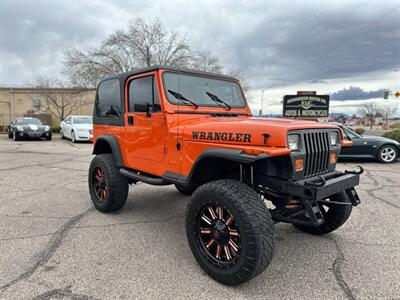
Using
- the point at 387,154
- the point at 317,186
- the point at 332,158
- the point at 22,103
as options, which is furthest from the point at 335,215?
the point at 22,103

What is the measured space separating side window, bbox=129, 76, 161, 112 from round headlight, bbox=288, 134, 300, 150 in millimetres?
1613

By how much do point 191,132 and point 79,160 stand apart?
311 inches

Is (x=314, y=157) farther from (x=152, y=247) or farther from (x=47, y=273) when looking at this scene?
(x=47, y=273)

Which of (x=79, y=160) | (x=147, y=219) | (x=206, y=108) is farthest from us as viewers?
(x=79, y=160)

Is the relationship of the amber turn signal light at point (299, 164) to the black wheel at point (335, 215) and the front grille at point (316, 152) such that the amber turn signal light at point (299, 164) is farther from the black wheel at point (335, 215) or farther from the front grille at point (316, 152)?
the black wheel at point (335, 215)

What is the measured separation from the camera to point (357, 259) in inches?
125

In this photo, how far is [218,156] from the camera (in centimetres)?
277

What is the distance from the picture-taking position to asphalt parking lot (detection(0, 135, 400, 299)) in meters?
2.62

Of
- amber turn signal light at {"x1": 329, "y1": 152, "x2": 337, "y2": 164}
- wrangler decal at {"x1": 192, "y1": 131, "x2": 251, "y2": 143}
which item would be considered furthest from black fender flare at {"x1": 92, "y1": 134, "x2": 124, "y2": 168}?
amber turn signal light at {"x1": 329, "y1": 152, "x2": 337, "y2": 164}

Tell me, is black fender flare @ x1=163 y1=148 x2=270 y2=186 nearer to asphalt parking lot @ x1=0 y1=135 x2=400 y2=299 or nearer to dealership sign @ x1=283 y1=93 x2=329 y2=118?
asphalt parking lot @ x1=0 y1=135 x2=400 y2=299

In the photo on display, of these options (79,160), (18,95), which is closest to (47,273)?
(79,160)

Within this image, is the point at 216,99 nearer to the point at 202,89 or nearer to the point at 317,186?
the point at 202,89

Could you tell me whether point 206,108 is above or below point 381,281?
above

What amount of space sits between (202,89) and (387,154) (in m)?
8.38
